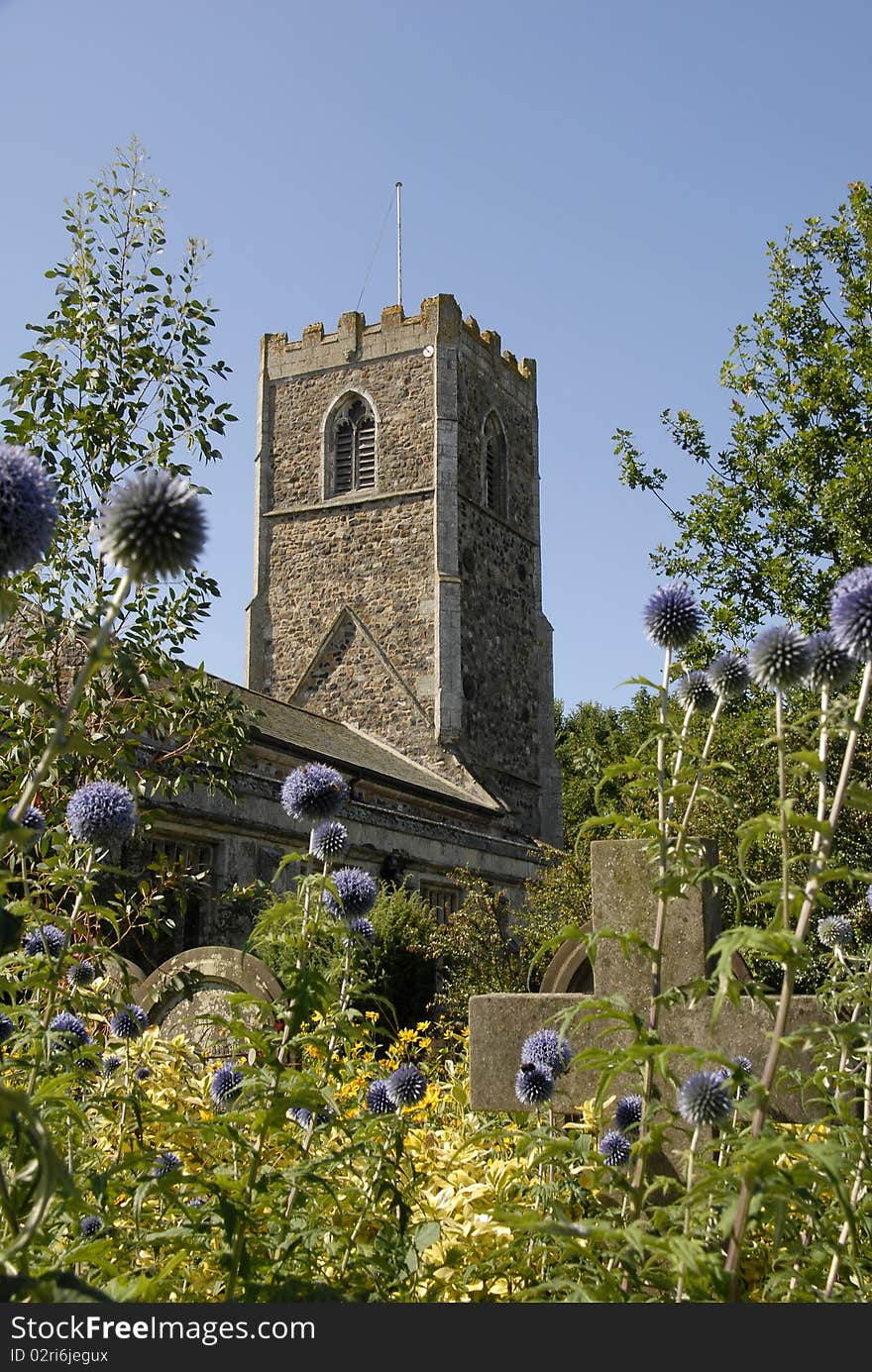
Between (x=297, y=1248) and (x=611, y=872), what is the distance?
158cm

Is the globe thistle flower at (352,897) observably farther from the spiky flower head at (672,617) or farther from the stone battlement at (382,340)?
the stone battlement at (382,340)

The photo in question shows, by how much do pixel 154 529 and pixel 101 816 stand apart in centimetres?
127

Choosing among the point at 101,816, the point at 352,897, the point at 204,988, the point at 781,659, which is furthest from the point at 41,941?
the point at 204,988

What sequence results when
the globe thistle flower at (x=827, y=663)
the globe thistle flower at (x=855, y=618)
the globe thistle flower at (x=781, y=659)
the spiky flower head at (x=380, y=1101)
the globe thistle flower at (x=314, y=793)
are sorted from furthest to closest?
→ the spiky flower head at (x=380, y=1101), the globe thistle flower at (x=314, y=793), the globe thistle flower at (x=781, y=659), the globe thistle flower at (x=827, y=663), the globe thistle flower at (x=855, y=618)

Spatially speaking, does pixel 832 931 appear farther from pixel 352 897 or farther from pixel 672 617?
pixel 352 897

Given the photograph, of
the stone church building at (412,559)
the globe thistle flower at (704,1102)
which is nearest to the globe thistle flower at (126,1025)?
the globe thistle flower at (704,1102)

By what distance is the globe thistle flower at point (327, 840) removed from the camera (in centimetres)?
338

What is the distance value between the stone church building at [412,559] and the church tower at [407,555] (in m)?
0.04

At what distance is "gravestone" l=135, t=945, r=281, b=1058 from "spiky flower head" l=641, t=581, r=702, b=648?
2343 millimetres

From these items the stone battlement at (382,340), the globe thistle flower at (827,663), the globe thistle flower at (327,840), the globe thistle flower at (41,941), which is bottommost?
the globe thistle flower at (41,941)

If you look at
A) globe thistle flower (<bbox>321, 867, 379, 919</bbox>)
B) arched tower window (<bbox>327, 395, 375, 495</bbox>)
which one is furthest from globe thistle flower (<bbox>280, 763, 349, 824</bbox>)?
arched tower window (<bbox>327, 395, 375, 495</bbox>)

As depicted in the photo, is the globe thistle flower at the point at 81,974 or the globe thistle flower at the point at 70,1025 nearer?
the globe thistle flower at the point at 70,1025

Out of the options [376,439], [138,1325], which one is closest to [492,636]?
[376,439]

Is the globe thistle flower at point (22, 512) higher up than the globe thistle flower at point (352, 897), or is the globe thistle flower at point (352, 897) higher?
the globe thistle flower at point (22, 512)
